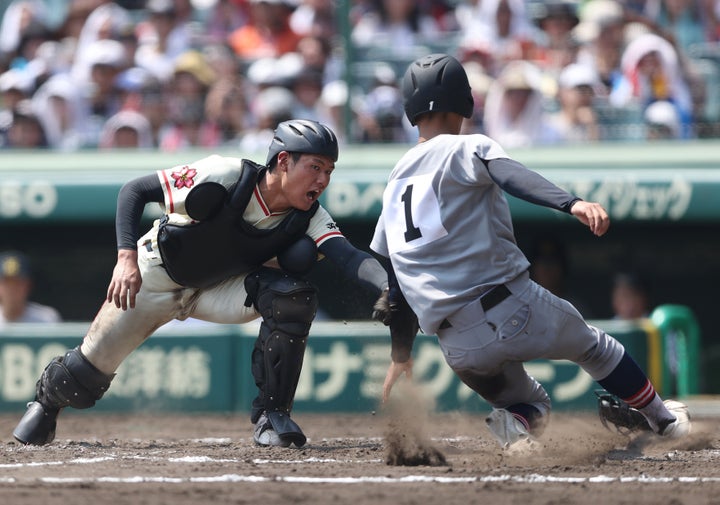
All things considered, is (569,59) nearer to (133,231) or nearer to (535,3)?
(535,3)

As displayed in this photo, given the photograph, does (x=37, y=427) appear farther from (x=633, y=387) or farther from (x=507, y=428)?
(x=633, y=387)

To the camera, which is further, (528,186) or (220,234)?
(220,234)

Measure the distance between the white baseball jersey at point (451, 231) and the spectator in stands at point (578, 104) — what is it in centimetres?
438

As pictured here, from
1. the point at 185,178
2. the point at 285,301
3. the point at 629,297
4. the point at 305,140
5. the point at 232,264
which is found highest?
the point at 305,140

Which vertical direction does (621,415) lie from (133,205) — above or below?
below

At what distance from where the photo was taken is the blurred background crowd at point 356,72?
28.0 ft

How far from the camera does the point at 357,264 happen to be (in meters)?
4.78

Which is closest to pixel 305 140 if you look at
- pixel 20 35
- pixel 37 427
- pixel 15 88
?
pixel 37 427

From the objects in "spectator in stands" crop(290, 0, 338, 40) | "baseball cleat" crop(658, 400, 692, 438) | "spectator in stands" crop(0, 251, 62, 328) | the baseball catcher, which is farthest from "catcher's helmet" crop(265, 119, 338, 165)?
"spectator in stands" crop(290, 0, 338, 40)

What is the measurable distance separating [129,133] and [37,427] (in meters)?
4.23

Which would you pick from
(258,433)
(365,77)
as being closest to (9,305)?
(365,77)

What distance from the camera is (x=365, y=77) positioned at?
8953 mm

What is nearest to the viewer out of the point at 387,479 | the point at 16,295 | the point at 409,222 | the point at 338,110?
the point at 387,479

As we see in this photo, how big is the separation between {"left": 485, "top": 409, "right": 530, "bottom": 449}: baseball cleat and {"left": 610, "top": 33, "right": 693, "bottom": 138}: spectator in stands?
458cm
